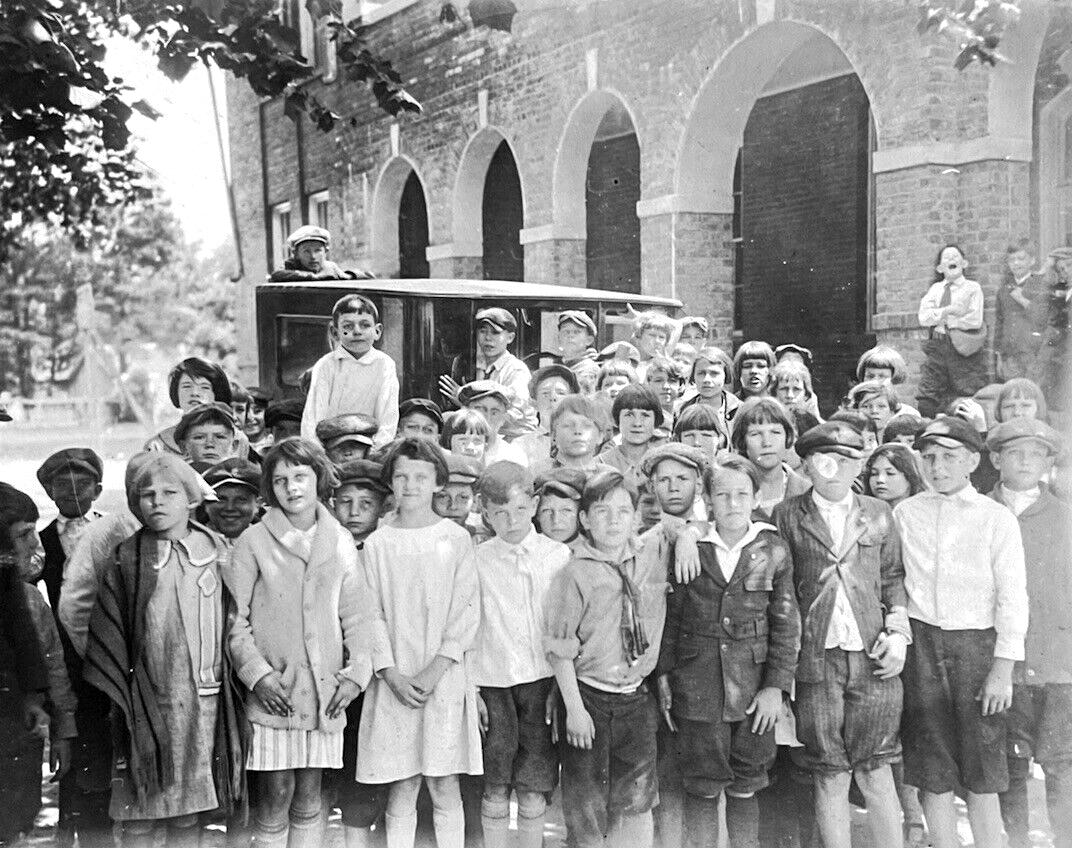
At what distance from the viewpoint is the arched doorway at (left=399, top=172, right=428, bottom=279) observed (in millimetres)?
11812

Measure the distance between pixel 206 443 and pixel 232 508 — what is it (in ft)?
1.30

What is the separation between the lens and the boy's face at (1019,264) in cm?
604

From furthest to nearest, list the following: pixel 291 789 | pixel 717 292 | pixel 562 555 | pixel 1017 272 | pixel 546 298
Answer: pixel 717 292 → pixel 546 298 → pixel 1017 272 → pixel 562 555 → pixel 291 789

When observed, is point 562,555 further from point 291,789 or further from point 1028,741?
point 1028,741

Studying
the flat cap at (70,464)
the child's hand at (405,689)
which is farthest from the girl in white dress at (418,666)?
the flat cap at (70,464)

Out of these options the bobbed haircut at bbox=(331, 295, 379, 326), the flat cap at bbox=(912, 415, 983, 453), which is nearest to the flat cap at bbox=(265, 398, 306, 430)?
the bobbed haircut at bbox=(331, 295, 379, 326)

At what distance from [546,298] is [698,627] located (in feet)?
12.8

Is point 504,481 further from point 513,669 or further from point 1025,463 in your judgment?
point 1025,463

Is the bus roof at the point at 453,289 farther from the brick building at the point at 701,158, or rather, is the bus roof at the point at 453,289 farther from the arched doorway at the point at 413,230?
the arched doorway at the point at 413,230

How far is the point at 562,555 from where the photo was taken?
10.4ft

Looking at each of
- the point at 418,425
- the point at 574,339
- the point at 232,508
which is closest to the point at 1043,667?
the point at 418,425

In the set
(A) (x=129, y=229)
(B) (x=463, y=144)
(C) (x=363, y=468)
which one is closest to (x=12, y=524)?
(C) (x=363, y=468)

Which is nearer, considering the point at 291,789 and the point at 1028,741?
the point at 291,789

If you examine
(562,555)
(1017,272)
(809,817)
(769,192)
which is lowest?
Answer: (809,817)
